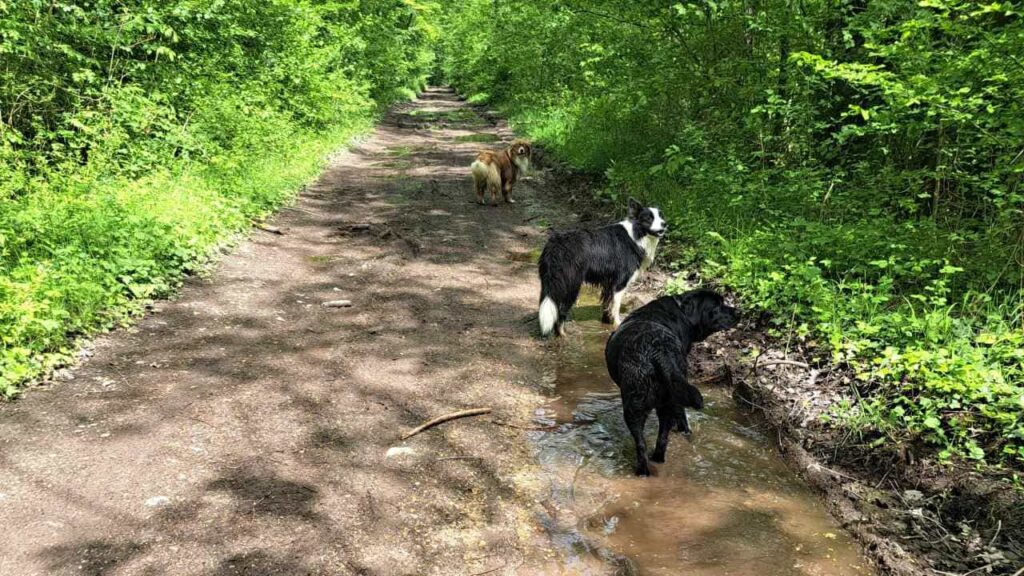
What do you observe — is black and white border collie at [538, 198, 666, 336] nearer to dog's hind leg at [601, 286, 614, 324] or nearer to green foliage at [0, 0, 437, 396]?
dog's hind leg at [601, 286, 614, 324]

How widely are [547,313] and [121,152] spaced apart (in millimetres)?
6148

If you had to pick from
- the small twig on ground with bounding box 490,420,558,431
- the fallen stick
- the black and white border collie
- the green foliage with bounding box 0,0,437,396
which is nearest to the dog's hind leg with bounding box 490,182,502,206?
the green foliage with bounding box 0,0,437,396

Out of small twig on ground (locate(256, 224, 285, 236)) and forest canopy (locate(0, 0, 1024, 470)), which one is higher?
forest canopy (locate(0, 0, 1024, 470))

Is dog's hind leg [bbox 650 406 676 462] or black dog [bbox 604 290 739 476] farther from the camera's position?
dog's hind leg [bbox 650 406 676 462]

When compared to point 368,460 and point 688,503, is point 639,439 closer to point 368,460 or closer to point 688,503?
point 688,503

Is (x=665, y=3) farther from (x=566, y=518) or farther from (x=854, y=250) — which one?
(x=566, y=518)

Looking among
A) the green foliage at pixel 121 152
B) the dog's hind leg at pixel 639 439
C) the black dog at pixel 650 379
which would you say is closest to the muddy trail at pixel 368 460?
the dog's hind leg at pixel 639 439

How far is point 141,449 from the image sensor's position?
3.46m

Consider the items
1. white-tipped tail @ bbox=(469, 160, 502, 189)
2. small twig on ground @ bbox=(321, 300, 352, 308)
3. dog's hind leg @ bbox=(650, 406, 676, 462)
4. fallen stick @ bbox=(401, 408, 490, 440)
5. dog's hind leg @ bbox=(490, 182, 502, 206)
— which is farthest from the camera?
dog's hind leg @ bbox=(490, 182, 502, 206)

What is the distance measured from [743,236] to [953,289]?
217 centimetres

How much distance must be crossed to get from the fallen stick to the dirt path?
0.08 meters

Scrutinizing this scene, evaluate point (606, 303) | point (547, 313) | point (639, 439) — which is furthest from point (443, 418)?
point (606, 303)

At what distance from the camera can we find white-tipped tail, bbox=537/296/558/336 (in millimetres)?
5402

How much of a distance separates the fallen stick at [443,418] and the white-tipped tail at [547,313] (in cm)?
136
